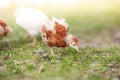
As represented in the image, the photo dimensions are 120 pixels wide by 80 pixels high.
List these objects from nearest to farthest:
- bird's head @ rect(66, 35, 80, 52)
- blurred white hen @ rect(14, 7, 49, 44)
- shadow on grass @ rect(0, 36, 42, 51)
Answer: bird's head @ rect(66, 35, 80, 52) → blurred white hen @ rect(14, 7, 49, 44) → shadow on grass @ rect(0, 36, 42, 51)

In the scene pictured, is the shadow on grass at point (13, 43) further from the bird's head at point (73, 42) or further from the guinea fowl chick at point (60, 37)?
the bird's head at point (73, 42)

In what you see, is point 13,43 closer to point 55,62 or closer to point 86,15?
point 55,62

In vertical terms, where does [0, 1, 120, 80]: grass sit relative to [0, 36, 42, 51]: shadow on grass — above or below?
below

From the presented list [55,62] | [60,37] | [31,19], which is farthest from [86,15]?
[55,62]

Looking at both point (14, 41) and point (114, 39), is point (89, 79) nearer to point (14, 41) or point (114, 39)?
point (14, 41)

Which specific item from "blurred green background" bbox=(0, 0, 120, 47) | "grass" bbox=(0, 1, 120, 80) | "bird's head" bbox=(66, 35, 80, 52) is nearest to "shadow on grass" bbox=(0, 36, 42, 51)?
"grass" bbox=(0, 1, 120, 80)

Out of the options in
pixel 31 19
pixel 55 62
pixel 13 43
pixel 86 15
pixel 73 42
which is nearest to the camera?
pixel 55 62

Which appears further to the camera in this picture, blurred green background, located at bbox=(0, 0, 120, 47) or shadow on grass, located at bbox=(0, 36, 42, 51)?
blurred green background, located at bbox=(0, 0, 120, 47)

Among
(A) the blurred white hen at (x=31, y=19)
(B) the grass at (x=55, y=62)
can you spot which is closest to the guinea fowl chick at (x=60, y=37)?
(B) the grass at (x=55, y=62)

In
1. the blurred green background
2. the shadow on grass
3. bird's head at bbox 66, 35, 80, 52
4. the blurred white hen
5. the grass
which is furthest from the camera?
the blurred green background

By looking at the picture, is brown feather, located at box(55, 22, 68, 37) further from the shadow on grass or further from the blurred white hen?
the shadow on grass

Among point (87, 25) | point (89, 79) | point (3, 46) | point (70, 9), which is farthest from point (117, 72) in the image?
point (70, 9)
